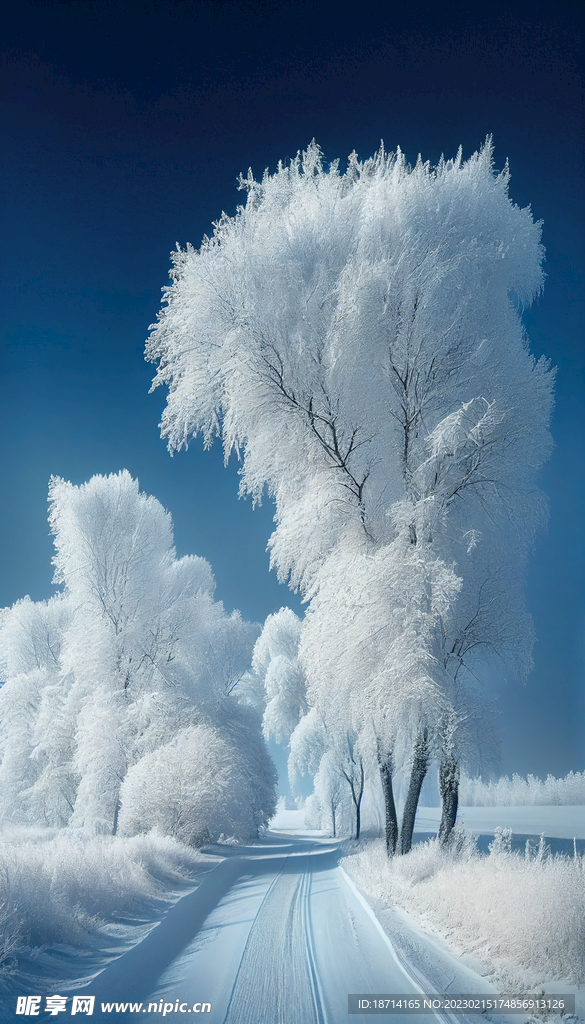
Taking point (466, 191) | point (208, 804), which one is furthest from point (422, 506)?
point (208, 804)

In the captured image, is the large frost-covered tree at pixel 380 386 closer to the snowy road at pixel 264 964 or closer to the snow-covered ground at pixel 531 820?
the snow-covered ground at pixel 531 820

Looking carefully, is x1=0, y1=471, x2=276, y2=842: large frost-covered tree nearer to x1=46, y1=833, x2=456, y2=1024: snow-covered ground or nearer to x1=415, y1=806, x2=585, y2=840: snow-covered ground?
x1=415, y1=806, x2=585, y2=840: snow-covered ground

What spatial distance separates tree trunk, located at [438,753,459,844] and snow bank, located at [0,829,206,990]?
3.27 meters

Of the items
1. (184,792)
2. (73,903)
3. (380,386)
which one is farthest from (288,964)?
(184,792)

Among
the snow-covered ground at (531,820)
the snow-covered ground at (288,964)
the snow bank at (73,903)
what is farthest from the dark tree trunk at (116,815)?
the snow-covered ground at (288,964)

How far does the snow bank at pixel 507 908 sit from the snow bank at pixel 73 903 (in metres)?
2.36

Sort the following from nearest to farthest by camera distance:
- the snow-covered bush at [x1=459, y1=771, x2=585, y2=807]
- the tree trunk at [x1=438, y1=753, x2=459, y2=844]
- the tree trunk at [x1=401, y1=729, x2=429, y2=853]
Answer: the snow-covered bush at [x1=459, y1=771, x2=585, y2=807]
the tree trunk at [x1=401, y1=729, x2=429, y2=853]
the tree trunk at [x1=438, y1=753, x2=459, y2=844]

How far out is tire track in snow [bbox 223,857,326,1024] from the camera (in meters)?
3.01

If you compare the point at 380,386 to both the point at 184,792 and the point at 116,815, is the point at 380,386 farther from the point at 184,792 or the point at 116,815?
the point at 116,815

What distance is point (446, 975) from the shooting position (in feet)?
10.9

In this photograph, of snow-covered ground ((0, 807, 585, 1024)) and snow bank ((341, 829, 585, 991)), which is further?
snow bank ((341, 829, 585, 991))

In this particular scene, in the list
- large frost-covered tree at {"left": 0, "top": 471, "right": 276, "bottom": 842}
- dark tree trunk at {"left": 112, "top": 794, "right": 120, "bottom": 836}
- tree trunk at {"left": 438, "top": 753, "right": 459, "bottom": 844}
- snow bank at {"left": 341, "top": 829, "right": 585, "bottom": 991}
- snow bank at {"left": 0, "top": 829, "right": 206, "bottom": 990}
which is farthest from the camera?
dark tree trunk at {"left": 112, "top": 794, "right": 120, "bottom": 836}

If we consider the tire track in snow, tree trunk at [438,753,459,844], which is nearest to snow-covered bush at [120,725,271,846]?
tree trunk at [438,753,459,844]

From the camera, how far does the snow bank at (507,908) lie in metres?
3.28
